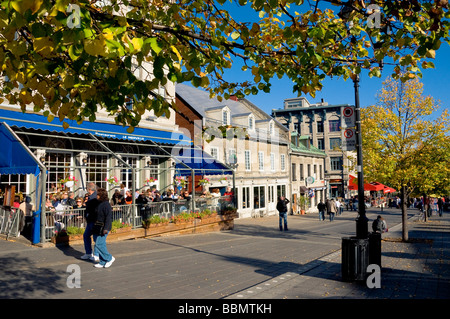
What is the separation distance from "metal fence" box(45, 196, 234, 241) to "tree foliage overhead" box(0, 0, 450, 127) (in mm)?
5616

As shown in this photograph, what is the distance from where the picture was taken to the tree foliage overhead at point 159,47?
309 cm

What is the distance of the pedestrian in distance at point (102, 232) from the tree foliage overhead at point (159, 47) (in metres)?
3.33

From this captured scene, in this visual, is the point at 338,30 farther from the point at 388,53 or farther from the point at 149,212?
the point at 149,212

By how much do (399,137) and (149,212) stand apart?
11040mm

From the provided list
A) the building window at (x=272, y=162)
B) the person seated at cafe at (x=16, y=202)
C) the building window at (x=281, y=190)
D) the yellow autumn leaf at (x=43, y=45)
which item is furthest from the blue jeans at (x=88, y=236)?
the building window at (x=281, y=190)

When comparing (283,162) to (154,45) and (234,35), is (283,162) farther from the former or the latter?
(154,45)

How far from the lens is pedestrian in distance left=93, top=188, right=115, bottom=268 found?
784 centimetres

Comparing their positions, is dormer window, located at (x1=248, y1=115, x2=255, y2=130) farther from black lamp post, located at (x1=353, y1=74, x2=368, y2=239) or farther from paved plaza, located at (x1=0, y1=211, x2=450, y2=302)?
black lamp post, located at (x1=353, y1=74, x2=368, y2=239)

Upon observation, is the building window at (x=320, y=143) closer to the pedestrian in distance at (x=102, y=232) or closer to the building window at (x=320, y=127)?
the building window at (x=320, y=127)

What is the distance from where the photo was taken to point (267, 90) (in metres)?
5.91

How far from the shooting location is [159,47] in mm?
3262

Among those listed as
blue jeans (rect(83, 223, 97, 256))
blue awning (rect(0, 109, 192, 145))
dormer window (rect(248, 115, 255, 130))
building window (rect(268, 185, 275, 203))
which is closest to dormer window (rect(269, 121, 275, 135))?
dormer window (rect(248, 115, 255, 130))

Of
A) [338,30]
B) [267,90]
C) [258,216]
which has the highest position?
[338,30]
